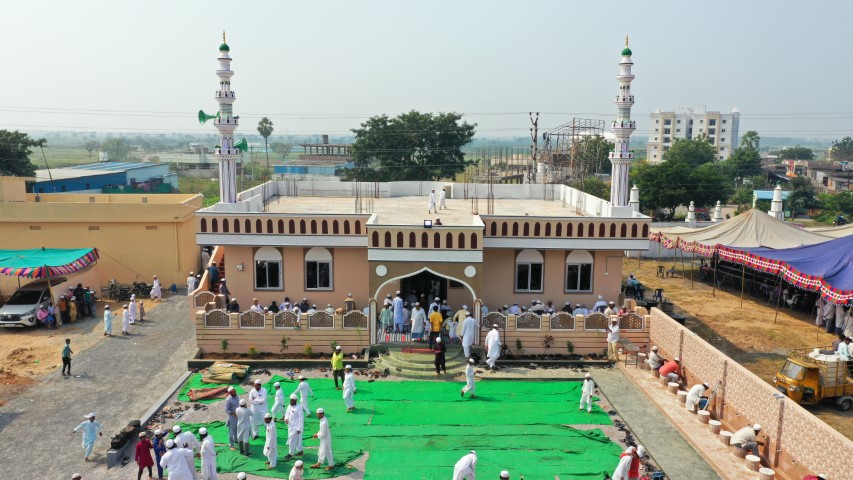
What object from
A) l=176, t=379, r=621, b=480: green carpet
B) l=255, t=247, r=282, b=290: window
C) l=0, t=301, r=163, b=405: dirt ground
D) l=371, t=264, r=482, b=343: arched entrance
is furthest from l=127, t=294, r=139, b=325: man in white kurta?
l=371, t=264, r=482, b=343: arched entrance

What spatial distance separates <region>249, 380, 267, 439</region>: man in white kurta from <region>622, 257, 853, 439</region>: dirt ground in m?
11.8

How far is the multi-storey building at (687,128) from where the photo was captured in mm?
128875

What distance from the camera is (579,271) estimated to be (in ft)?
64.4

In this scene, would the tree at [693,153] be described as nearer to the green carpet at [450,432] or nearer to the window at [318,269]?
the window at [318,269]

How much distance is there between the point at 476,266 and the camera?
17.6 m

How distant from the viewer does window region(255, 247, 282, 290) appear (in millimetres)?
19500

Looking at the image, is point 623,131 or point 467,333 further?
point 623,131

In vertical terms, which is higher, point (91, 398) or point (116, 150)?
point (116, 150)

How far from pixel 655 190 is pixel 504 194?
1064 inches

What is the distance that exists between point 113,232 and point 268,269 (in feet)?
31.3

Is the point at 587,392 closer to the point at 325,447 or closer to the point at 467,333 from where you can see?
the point at 467,333

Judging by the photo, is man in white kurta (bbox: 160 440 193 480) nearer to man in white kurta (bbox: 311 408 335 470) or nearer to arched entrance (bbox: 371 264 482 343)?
man in white kurta (bbox: 311 408 335 470)

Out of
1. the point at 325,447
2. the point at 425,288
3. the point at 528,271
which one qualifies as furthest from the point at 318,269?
the point at 325,447

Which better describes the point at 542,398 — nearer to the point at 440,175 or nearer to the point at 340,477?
the point at 340,477
